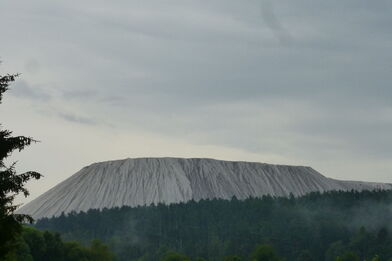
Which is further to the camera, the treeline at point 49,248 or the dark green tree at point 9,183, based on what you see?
the treeline at point 49,248

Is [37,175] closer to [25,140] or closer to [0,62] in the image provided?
[25,140]

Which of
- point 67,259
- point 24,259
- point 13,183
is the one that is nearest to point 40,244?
point 67,259

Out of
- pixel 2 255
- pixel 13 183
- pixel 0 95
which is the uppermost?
pixel 0 95

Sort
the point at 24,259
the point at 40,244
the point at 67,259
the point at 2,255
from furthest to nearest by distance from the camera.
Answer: the point at 67,259
the point at 40,244
the point at 24,259
the point at 2,255

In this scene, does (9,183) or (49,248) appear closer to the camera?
(9,183)

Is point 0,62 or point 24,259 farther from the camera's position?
point 24,259

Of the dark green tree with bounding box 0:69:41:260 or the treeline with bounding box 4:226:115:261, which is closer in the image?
the dark green tree with bounding box 0:69:41:260

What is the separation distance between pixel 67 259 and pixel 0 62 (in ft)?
501

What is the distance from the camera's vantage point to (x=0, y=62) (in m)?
36.8

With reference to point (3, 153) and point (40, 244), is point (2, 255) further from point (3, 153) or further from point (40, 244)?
point (40, 244)

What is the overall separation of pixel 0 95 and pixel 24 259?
11154 centimetres

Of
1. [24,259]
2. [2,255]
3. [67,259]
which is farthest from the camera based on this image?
[67,259]

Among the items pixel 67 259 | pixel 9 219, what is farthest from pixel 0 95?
pixel 67 259

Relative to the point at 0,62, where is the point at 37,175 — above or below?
below
